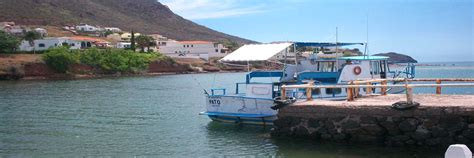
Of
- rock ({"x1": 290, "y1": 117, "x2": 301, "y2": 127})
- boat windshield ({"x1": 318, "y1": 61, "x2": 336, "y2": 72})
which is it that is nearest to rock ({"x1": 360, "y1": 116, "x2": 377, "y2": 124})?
rock ({"x1": 290, "y1": 117, "x2": 301, "y2": 127})

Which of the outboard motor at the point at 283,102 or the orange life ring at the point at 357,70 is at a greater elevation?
the orange life ring at the point at 357,70

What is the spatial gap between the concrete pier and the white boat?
3.07 metres

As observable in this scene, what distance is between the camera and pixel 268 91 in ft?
90.3

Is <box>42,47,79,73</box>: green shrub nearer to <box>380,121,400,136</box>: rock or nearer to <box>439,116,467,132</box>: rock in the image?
<box>380,121,400,136</box>: rock

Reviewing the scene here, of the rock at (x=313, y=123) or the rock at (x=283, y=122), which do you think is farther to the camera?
the rock at (x=283, y=122)

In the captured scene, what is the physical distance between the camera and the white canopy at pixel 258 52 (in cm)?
2772

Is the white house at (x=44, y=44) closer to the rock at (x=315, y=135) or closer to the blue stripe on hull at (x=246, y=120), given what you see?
the blue stripe on hull at (x=246, y=120)

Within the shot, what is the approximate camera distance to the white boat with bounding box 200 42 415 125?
1073 inches

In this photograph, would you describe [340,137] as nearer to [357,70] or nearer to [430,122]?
[430,122]

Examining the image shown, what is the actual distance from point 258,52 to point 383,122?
945 centimetres

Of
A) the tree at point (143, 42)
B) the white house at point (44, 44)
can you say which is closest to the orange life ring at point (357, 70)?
the white house at point (44, 44)

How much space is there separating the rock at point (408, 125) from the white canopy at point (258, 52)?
8465 millimetres

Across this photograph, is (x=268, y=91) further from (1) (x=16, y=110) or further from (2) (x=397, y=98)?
(1) (x=16, y=110)

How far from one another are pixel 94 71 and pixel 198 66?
123ft
